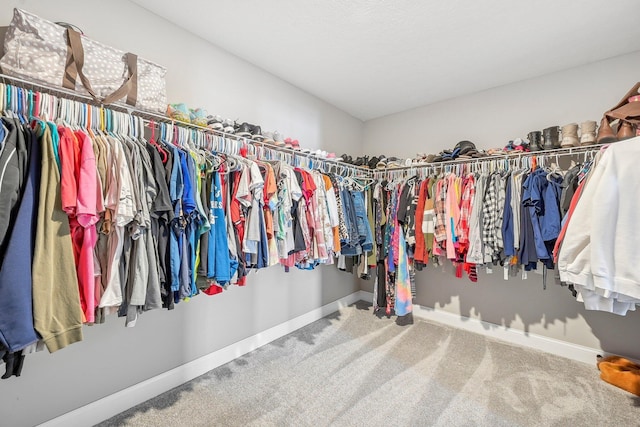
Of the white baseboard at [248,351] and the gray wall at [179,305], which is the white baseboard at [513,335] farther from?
the gray wall at [179,305]

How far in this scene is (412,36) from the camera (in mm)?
2033

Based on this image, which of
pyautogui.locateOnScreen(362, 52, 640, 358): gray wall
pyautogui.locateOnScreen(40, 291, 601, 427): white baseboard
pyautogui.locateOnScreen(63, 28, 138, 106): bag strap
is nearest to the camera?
pyautogui.locateOnScreen(63, 28, 138, 106): bag strap

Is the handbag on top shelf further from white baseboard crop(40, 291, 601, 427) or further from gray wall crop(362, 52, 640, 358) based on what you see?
gray wall crop(362, 52, 640, 358)

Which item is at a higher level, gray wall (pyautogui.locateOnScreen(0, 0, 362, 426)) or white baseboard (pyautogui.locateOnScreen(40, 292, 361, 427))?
gray wall (pyautogui.locateOnScreen(0, 0, 362, 426))

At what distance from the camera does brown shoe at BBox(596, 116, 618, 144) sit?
1.93 metres

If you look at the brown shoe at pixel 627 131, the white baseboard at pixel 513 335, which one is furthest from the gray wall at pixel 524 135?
the brown shoe at pixel 627 131

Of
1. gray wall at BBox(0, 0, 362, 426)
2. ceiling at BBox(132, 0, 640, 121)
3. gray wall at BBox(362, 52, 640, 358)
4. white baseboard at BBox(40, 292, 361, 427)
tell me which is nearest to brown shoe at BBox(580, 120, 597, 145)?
gray wall at BBox(362, 52, 640, 358)

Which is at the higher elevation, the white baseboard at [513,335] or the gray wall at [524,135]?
the gray wall at [524,135]

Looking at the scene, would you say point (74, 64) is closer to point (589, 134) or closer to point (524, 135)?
point (589, 134)

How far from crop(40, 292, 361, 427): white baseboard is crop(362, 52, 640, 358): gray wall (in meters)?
1.91

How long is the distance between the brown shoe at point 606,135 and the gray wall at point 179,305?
2.45 metres

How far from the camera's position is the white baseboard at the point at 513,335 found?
2279 mm

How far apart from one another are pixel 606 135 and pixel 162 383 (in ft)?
11.9

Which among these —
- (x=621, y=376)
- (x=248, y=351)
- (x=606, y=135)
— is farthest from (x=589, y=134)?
(x=248, y=351)
